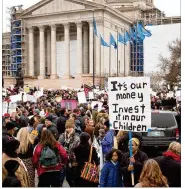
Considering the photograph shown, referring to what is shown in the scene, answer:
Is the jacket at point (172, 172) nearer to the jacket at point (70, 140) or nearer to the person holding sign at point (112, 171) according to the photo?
the person holding sign at point (112, 171)

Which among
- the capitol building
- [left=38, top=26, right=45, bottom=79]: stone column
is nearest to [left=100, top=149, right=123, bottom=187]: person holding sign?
the capitol building

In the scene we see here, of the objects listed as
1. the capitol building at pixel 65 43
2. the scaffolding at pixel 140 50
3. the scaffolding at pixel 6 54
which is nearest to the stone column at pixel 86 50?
the capitol building at pixel 65 43

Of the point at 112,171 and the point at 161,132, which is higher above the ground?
the point at 112,171

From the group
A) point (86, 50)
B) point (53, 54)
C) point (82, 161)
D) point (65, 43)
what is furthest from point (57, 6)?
point (82, 161)

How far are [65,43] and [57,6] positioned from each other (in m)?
5.70

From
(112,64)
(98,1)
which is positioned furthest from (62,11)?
(112,64)

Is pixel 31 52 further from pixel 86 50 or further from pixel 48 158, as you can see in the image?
pixel 48 158

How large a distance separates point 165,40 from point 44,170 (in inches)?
1740

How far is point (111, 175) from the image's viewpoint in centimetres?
668

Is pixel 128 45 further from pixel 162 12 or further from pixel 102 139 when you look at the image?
pixel 102 139

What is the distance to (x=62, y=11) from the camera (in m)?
64.8

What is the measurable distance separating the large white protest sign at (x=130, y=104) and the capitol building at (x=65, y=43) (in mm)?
51298

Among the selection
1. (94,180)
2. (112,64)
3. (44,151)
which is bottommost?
(94,180)

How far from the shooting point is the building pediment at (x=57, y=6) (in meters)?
62.4
